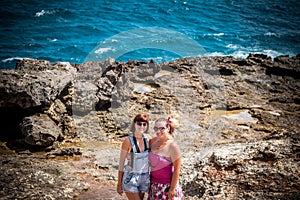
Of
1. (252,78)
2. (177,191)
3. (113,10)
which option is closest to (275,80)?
(252,78)

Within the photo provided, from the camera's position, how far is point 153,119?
14.4 metres

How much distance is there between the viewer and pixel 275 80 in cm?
2042

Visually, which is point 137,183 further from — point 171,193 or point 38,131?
point 38,131

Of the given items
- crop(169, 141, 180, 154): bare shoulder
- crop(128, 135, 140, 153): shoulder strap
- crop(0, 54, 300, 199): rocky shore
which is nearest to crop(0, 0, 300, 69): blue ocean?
crop(0, 54, 300, 199): rocky shore

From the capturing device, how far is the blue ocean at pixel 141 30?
1683 inches

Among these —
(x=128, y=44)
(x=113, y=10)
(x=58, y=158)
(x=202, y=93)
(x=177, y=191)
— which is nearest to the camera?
(x=177, y=191)

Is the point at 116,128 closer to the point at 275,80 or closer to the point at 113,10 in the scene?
the point at 275,80

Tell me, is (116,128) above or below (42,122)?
below

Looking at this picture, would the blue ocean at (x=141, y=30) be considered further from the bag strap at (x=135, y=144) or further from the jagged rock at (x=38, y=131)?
the bag strap at (x=135, y=144)

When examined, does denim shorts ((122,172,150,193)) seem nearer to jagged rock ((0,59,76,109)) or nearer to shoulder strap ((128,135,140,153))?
shoulder strap ((128,135,140,153))

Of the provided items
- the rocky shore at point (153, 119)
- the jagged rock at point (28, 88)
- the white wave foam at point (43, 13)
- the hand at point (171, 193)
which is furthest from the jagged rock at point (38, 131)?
the white wave foam at point (43, 13)

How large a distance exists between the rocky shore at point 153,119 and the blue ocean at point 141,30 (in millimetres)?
21516

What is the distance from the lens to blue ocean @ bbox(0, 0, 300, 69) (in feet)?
140

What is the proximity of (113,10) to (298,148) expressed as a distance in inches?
2270
